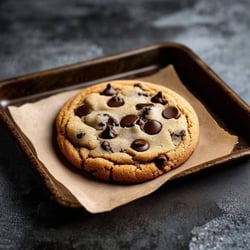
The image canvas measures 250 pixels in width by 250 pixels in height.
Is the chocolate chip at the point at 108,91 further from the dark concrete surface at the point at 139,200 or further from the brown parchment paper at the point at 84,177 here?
the dark concrete surface at the point at 139,200

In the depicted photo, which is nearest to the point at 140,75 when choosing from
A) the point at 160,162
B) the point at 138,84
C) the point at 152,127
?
the point at 138,84

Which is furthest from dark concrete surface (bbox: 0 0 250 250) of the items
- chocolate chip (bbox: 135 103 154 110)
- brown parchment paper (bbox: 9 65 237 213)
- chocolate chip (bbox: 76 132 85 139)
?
chocolate chip (bbox: 135 103 154 110)

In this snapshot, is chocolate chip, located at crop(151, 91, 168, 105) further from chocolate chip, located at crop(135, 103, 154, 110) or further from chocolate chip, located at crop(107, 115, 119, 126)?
chocolate chip, located at crop(107, 115, 119, 126)

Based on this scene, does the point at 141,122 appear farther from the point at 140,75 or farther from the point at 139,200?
the point at 140,75

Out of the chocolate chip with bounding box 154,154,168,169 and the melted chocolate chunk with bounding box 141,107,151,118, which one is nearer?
the chocolate chip with bounding box 154,154,168,169

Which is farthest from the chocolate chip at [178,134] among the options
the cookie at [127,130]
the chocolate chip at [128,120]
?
the chocolate chip at [128,120]

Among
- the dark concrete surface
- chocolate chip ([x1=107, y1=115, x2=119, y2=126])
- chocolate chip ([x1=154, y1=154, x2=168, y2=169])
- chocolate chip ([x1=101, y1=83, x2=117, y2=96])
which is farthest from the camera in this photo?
chocolate chip ([x1=101, y1=83, x2=117, y2=96])
